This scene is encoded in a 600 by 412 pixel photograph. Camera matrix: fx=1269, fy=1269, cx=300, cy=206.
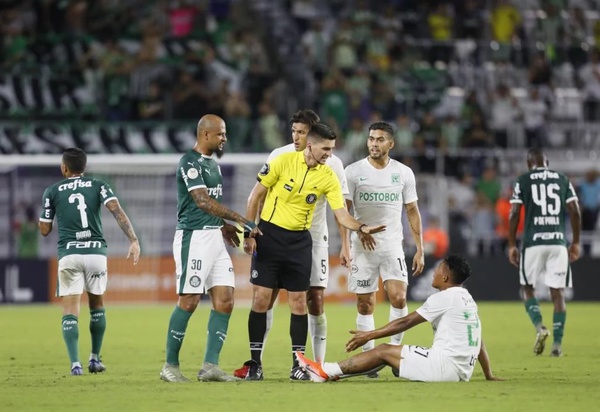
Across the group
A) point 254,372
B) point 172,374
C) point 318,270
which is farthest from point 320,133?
point 172,374

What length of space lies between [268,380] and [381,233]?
215 centimetres

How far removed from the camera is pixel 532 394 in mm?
10516

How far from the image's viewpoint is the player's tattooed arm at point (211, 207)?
11.3 m

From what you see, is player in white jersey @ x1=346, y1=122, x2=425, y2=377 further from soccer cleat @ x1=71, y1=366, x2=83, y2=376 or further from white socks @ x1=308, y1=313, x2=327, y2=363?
soccer cleat @ x1=71, y1=366, x2=83, y2=376

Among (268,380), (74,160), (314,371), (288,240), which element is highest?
(74,160)

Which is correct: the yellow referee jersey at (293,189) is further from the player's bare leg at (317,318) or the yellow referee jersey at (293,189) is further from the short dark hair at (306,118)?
the player's bare leg at (317,318)

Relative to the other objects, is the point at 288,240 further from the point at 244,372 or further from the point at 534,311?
the point at 534,311

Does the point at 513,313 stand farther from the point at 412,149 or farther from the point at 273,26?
the point at 273,26

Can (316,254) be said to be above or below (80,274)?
above

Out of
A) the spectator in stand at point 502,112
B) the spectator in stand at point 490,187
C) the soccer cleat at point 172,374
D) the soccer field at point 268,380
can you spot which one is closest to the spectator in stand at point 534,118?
the spectator in stand at point 502,112

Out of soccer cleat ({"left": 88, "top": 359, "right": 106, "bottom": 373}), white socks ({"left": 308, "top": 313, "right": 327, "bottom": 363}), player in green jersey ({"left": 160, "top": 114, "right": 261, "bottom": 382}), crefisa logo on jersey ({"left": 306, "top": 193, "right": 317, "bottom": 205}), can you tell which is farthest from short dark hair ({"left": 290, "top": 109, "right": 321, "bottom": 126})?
soccer cleat ({"left": 88, "top": 359, "right": 106, "bottom": 373})

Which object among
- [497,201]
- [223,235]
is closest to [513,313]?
[497,201]

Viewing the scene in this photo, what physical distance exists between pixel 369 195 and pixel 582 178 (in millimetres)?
15960

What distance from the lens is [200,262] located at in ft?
37.8
